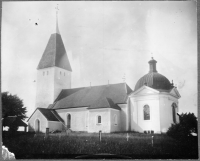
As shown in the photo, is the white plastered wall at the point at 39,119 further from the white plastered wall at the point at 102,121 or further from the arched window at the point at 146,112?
the arched window at the point at 146,112

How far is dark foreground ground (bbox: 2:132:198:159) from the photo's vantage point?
5.23 m

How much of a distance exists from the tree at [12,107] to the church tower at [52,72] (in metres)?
0.36

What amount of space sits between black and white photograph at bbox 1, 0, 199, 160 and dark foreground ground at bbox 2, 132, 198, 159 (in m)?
0.02

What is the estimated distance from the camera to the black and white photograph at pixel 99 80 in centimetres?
533

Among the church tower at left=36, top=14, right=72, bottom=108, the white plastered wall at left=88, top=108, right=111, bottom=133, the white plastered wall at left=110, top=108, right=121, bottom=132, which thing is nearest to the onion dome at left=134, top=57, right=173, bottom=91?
the white plastered wall at left=110, top=108, right=121, bottom=132

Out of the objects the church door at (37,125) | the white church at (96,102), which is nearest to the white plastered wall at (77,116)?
the white church at (96,102)

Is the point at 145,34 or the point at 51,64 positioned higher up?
the point at 145,34

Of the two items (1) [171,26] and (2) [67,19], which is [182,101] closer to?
(1) [171,26]

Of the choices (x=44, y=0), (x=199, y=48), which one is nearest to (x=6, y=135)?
(x=44, y=0)

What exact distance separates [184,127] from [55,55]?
10.1ft

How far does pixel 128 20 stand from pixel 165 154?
2.77m

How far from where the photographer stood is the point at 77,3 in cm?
571

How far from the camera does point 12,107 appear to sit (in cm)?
581

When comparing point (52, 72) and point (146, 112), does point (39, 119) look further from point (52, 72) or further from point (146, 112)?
point (146, 112)
